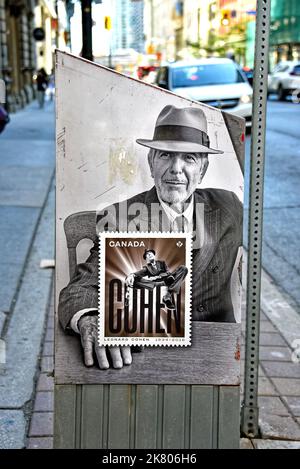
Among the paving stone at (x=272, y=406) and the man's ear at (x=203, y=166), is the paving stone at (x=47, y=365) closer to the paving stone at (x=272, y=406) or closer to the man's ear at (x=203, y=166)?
the paving stone at (x=272, y=406)

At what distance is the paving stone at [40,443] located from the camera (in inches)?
139

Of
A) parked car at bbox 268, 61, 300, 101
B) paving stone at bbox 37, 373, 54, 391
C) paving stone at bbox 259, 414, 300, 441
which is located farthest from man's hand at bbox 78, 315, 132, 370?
parked car at bbox 268, 61, 300, 101

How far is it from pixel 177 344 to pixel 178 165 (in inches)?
27.2

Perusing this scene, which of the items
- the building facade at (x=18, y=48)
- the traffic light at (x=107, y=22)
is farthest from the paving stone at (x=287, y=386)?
the building facade at (x=18, y=48)

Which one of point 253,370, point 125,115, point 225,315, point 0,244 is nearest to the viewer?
point 125,115

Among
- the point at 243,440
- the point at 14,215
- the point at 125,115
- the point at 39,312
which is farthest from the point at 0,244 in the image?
the point at 125,115

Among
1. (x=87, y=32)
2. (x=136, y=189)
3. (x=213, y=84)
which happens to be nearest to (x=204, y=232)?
(x=136, y=189)

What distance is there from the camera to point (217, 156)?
115 inches

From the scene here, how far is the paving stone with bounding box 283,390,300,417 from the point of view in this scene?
395cm

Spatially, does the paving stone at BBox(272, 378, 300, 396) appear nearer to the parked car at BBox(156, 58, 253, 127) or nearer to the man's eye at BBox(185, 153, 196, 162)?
the man's eye at BBox(185, 153, 196, 162)

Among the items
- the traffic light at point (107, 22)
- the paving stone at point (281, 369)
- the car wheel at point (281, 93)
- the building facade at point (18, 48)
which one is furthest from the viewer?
the car wheel at point (281, 93)

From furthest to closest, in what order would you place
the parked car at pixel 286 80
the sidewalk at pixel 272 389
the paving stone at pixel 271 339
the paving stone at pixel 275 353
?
the parked car at pixel 286 80 → the paving stone at pixel 271 339 → the paving stone at pixel 275 353 → the sidewalk at pixel 272 389

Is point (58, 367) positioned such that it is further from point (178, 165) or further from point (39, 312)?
point (39, 312)

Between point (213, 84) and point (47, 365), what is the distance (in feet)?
49.7
